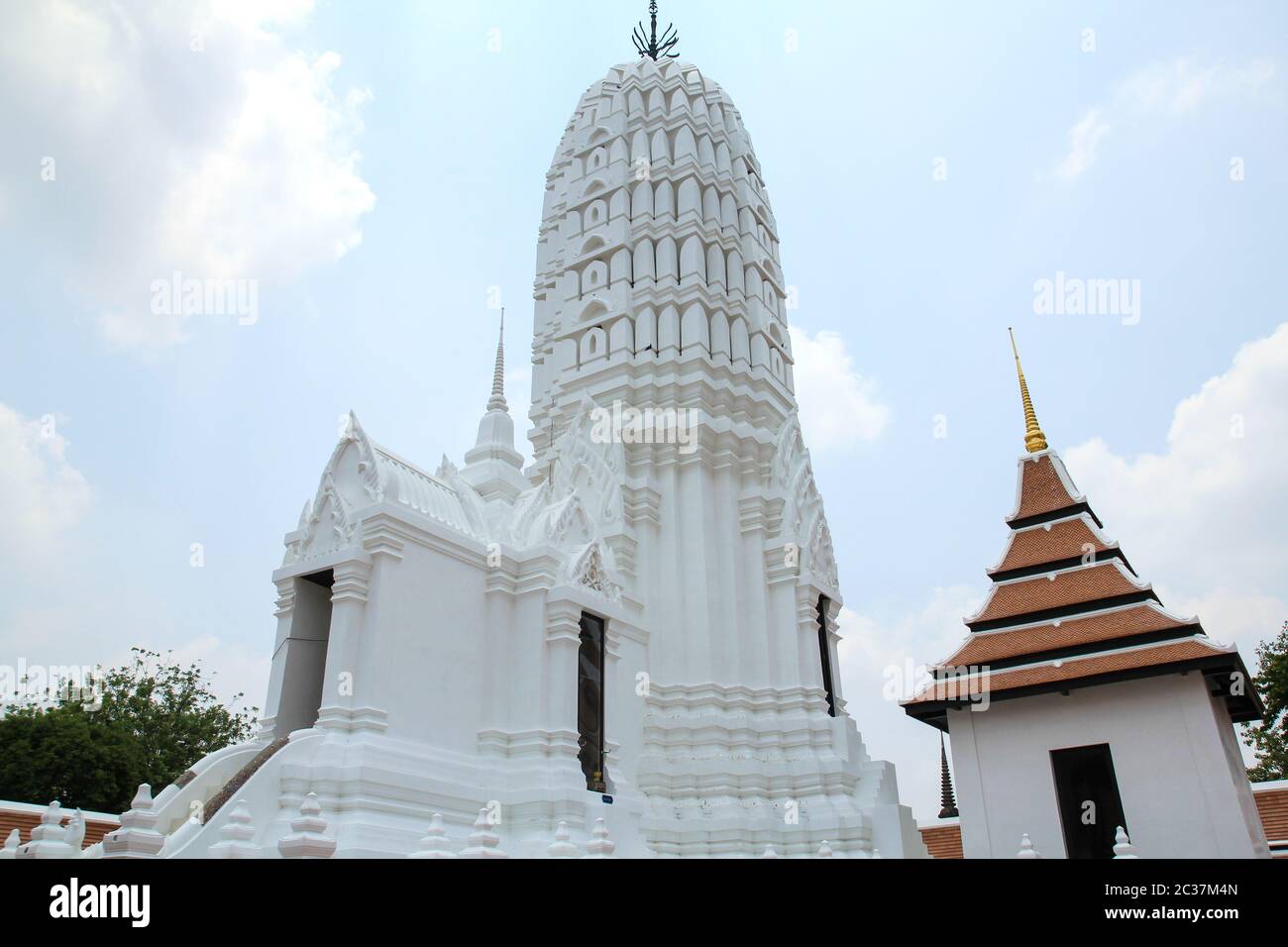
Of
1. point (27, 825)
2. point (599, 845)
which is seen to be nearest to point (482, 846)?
point (599, 845)

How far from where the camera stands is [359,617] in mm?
10297

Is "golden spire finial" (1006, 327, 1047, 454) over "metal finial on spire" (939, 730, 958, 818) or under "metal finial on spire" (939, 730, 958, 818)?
over

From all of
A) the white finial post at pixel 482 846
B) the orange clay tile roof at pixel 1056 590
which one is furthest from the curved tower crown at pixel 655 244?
the white finial post at pixel 482 846

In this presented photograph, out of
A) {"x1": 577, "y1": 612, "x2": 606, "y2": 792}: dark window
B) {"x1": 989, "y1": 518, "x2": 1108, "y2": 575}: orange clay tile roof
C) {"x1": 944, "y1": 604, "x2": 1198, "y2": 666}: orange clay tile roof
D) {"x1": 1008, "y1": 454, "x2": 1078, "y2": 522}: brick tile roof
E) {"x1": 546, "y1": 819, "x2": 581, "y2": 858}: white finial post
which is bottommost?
{"x1": 546, "y1": 819, "x2": 581, "y2": 858}: white finial post

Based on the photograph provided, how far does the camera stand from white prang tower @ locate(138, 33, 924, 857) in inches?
396

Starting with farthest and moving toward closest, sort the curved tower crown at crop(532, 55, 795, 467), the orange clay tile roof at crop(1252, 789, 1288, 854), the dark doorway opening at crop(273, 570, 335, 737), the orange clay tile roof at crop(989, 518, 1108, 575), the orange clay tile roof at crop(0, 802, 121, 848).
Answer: the curved tower crown at crop(532, 55, 795, 467) < the orange clay tile roof at crop(989, 518, 1108, 575) < the orange clay tile roof at crop(1252, 789, 1288, 854) < the orange clay tile roof at crop(0, 802, 121, 848) < the dark doorway opening at crop(273, 570, 335, 737)

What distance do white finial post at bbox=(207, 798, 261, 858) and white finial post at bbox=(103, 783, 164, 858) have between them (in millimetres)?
485

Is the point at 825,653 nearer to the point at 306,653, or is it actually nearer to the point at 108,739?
the point at 306,653

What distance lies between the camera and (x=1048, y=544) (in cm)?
1617

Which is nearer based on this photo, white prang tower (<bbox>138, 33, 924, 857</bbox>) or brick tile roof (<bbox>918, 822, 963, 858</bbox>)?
white prang tower (<bbox>138, 33, 924, 857</bbox>)

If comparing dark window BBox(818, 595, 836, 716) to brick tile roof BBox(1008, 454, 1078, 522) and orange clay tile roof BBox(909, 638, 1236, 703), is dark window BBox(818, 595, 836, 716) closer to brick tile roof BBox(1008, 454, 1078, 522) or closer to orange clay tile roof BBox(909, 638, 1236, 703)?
orange clay tile roof BBox(909, 638, 1236, 703)

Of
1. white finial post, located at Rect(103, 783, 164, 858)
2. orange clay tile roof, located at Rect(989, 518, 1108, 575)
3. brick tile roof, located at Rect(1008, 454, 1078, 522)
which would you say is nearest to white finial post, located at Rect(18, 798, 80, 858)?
white finial post, located at Rect(103, 783, 164, 858)

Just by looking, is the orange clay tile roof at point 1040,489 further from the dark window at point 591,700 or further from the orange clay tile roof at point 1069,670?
the dark window at point 591,700

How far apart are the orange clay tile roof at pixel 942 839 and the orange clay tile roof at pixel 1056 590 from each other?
16.9 ft
